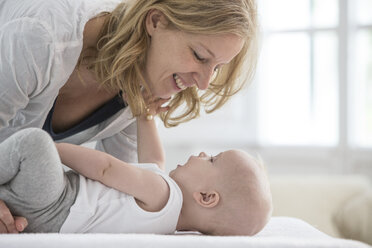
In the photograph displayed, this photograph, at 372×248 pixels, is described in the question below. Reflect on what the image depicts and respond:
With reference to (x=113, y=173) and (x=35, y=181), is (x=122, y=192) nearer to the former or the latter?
(x=113, y=173)

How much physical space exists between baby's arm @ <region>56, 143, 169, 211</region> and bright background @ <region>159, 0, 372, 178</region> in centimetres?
237

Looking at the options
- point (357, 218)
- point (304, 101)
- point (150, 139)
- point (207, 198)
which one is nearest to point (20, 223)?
point (207, 198)

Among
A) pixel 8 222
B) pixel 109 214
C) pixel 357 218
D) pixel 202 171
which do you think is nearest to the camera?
pixel 8 222

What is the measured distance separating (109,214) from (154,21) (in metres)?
0.61

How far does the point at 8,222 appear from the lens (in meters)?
1.26

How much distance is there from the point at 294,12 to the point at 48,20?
2667 millimetres

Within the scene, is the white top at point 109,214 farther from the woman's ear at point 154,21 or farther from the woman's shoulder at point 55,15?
the woman's ear at point 154,21

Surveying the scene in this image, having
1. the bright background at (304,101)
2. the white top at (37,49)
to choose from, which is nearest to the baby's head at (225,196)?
the white top at (37,49)

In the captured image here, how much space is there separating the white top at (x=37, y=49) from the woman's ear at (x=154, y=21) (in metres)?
0.15

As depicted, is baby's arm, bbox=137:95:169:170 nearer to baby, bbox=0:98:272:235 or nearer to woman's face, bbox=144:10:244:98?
woman's face, bbox=144:10:244:98

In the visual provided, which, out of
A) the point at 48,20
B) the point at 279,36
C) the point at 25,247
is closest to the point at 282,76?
the point at 279,36

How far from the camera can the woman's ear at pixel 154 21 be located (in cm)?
161

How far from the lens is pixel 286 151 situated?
375 centimetres

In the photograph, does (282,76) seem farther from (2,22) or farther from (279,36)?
(2,22)
